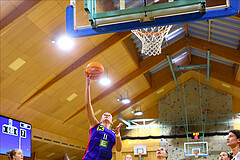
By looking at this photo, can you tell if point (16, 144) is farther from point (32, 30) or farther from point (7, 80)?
point (32, 30)

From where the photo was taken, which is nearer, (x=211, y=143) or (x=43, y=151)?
(x=43, y=151)

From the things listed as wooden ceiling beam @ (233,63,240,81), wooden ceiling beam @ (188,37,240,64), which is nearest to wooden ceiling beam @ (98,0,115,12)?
wooden ceiling beam @ (188,37,240,64)

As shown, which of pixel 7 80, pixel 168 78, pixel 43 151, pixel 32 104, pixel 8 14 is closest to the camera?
pixel 8 14

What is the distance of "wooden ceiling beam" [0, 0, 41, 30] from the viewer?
9203mm

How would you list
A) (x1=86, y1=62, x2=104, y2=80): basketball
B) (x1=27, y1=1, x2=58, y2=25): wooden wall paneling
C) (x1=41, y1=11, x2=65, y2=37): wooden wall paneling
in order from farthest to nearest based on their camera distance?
1. (x1=41, y1=11, x2=65, y2=37): wooden wall paneling
2. (x1=27, y1=1, x2=58, y2=25): wooden wall paneling
3. (x1=86, y1=62, x2=104, y2=80): basketball

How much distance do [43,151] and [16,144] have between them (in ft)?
21.0

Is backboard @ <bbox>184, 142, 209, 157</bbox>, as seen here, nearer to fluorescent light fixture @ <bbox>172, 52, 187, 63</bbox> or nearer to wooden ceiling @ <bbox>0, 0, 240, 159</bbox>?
wooden ceiling @ <bbox>0, 0, 240, 159</bbox>

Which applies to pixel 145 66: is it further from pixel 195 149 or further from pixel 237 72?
pixel 195 149

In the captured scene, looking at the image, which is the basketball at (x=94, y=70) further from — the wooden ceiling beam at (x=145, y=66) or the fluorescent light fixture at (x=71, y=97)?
the wooden ceiling beam at (x=145, y=66)

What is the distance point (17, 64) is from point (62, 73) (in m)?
2.56

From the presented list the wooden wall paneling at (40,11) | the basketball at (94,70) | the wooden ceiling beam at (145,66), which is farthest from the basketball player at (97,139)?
the wooden ceiling beam at (145,66)

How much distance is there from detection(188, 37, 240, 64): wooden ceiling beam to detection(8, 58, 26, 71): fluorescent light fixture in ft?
32.3

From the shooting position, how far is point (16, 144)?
1148cm

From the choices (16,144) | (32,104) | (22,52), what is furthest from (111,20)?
(32,104)
